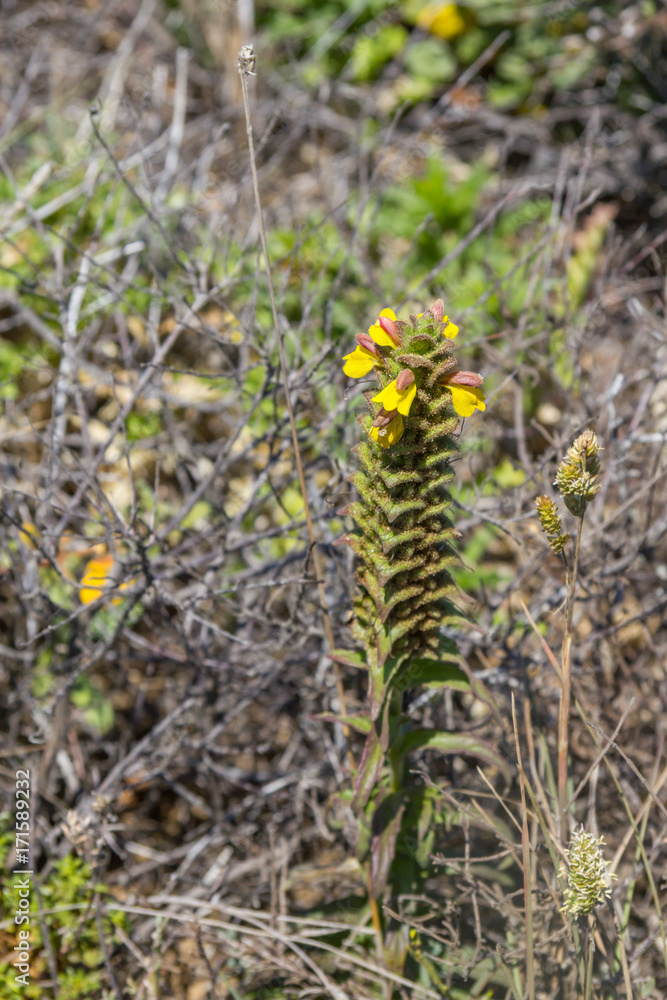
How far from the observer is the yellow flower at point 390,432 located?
4.62 feet

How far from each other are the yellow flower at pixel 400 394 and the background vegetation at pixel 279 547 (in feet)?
1.27

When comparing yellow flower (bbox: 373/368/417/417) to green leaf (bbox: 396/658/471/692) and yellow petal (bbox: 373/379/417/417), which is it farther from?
green leaf (bbox: 396/658/471/692)

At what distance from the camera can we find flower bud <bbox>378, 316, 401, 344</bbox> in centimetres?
143

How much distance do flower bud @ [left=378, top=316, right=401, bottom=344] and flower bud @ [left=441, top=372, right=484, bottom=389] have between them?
116mm

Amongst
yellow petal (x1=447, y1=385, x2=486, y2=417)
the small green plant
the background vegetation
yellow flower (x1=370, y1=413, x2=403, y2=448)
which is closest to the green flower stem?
the background vegetation

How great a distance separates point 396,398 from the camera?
4.52 feet

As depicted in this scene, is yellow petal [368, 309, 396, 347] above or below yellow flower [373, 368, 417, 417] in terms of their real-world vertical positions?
above

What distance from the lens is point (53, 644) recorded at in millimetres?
2533

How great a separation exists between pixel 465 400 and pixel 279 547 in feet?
4.77

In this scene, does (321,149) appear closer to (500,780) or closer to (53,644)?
(53,644)

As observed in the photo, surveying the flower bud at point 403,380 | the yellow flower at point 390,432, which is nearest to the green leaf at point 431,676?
the yellow flower at point 390,432

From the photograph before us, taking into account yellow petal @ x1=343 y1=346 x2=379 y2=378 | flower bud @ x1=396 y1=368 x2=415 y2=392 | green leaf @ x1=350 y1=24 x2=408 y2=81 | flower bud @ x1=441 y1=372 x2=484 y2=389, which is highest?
green leaf @ x1=350 y1=24 x2=408 y2=81

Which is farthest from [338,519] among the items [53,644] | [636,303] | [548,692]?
[636,303]

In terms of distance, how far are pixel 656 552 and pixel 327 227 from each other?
1.91 meters
